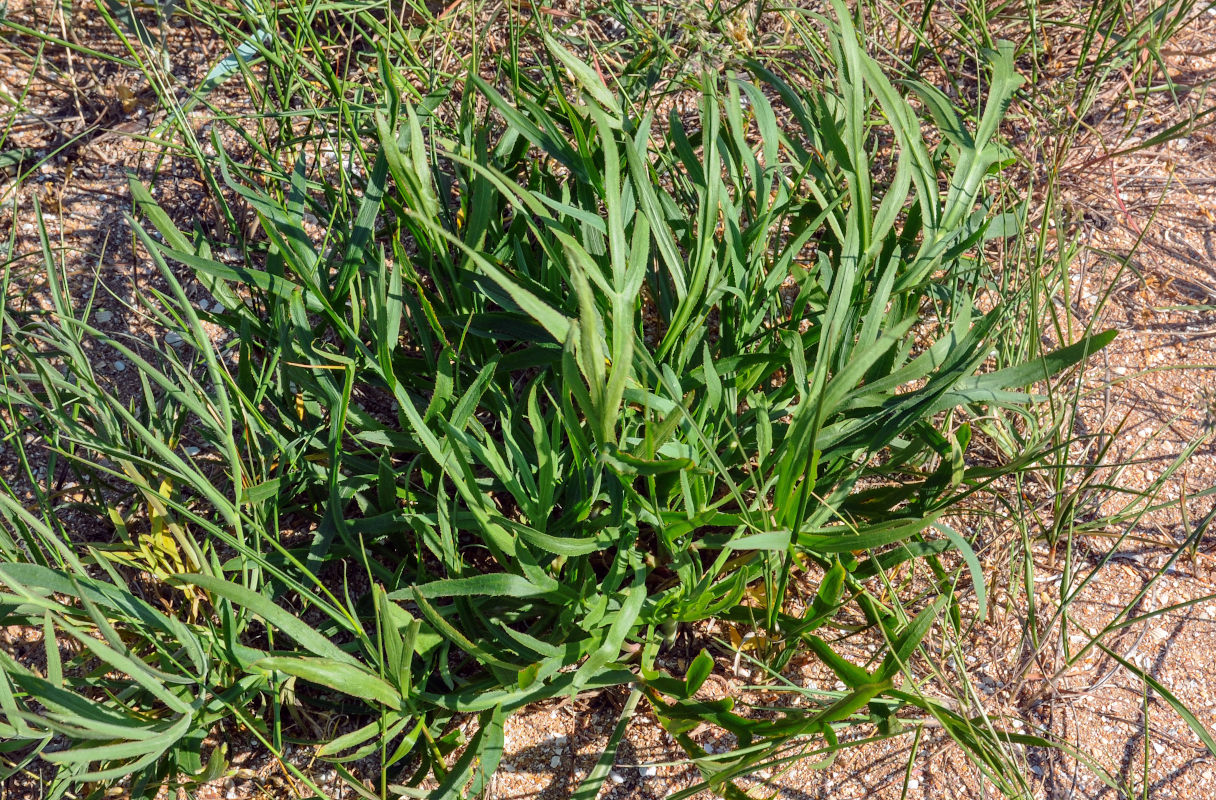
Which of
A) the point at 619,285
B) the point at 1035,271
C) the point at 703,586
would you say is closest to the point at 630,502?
the point at 703,586

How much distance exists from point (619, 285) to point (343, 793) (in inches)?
28.7

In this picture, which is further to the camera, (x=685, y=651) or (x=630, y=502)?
(x=685, y=651)

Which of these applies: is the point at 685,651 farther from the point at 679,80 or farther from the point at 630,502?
the point at 679,80

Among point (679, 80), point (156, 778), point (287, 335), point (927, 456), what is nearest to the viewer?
point (156, 778)

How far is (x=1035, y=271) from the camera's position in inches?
50.9

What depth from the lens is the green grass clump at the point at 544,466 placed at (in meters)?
1.04

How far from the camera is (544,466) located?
1080mm

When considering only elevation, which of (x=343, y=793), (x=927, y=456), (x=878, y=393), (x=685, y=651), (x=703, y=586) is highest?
(x=878, y=393)

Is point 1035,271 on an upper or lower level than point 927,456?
upper

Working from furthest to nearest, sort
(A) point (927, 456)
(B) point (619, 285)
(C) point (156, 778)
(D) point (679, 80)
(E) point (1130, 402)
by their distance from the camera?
(D) point (679, 80)
(E) point (1130, 402)
(A) point (927, 456)
(C) point (156, 778)
(B) point (619, 285)

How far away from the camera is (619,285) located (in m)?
1.02

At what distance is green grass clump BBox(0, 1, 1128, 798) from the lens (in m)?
1.04

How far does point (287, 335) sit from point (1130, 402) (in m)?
1.26

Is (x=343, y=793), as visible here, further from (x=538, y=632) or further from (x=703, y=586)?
(x=703, y=586)
